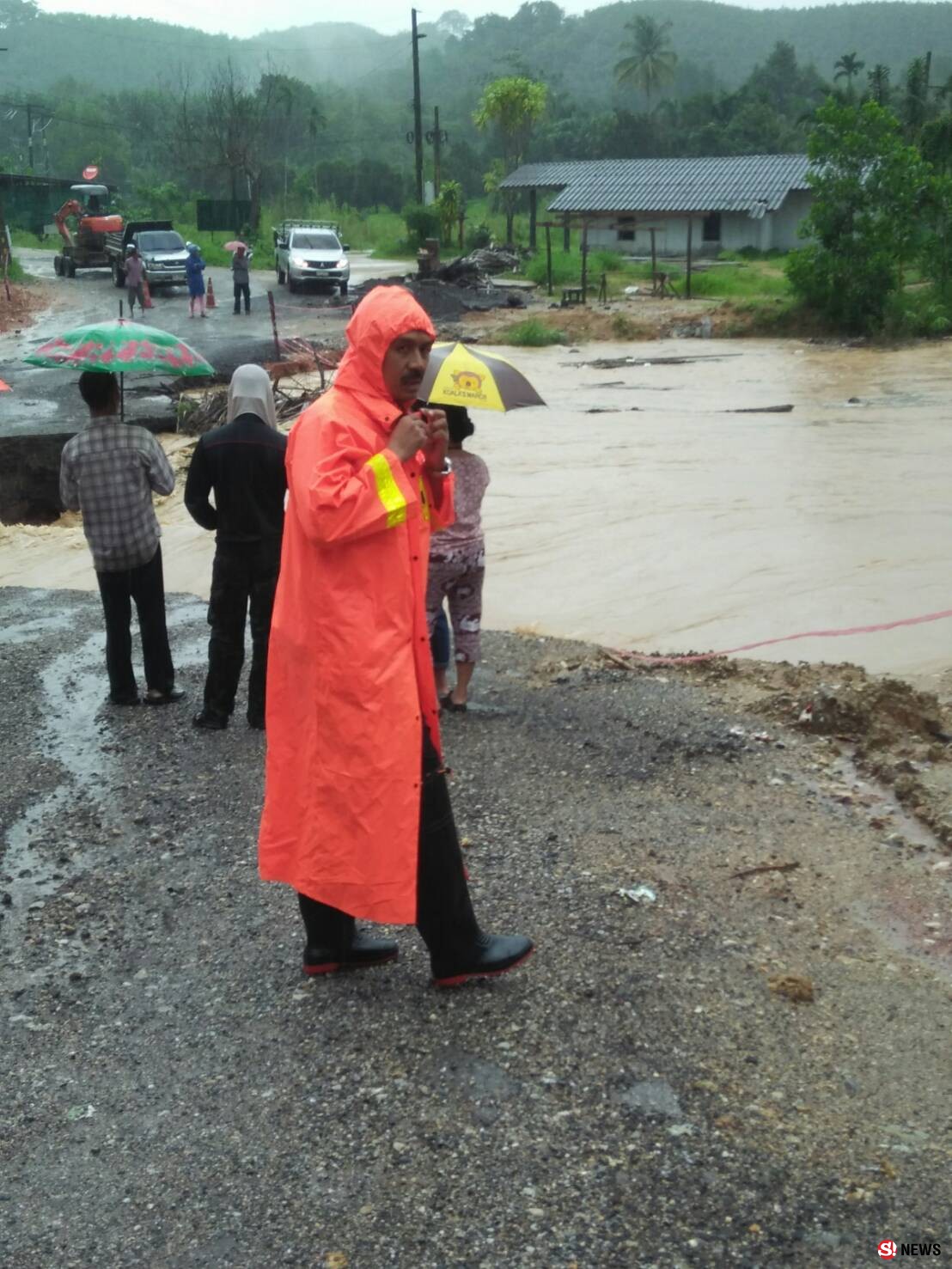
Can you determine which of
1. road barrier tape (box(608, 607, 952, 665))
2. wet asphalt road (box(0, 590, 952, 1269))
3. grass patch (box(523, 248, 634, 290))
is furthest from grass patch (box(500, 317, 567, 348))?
wet asphalt road (box(0, 590, 952, 1269))

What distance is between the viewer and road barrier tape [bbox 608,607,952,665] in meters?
7.86

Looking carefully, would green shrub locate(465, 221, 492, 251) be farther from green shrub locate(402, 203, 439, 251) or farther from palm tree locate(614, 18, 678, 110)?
palm tree locate(614, 18, 678, 110)

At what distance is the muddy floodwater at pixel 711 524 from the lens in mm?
9547

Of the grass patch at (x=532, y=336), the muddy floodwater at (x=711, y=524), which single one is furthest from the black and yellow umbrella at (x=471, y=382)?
the grass patch at (x=532, y=336)

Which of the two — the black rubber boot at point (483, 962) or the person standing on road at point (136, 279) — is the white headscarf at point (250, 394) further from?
the person standing on road at point (136, 279)

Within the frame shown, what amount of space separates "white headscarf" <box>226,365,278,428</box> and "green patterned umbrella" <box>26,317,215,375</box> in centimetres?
60

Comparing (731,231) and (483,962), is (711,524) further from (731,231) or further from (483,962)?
(731,231)

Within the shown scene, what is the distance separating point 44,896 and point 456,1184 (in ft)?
7.08

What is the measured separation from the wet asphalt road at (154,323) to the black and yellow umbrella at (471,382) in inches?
458

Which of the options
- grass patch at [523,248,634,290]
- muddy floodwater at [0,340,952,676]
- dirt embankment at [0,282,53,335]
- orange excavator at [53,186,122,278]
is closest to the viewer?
muddy floodwater at [0,340,952,676]

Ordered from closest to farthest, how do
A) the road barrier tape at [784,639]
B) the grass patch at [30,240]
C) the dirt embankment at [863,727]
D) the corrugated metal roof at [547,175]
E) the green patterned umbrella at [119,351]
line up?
the dirt embankment at [863,727], the green patterned umbrella at [119,351], the road barrier tape at [784,639], the corrugated metal roof at [547,175], the grass patch at [30,240]

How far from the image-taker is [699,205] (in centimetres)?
4512

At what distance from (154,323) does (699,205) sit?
74.5ft

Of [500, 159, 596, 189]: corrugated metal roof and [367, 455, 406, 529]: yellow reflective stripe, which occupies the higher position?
[500, 159, 596, 189]: corrugated metal roof
